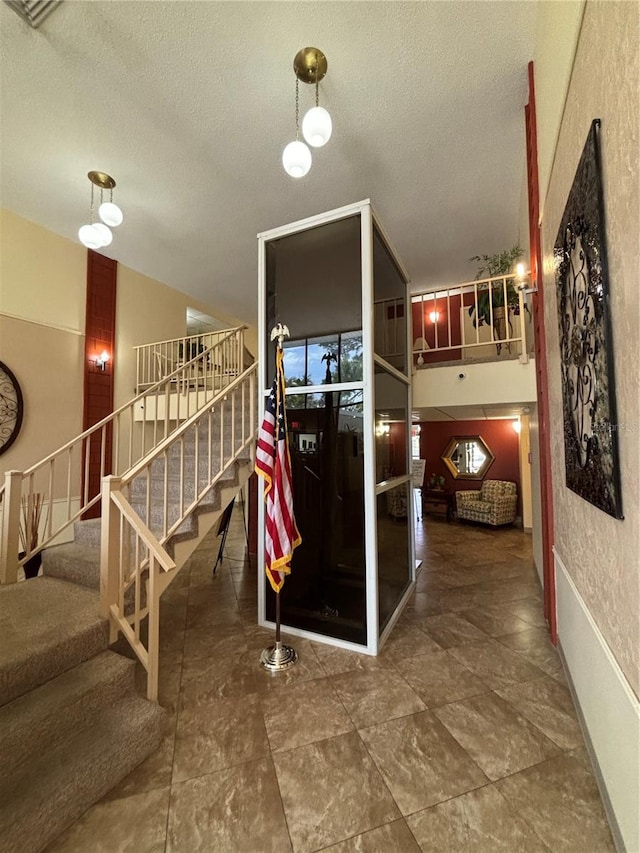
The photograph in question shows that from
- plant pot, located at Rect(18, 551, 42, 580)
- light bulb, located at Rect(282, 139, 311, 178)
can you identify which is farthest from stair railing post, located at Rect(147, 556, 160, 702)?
light bulb, located at Rect(282, 139, 311, 178)

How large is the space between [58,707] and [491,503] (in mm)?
6275

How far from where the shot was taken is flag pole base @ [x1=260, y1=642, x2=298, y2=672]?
7.89 ft

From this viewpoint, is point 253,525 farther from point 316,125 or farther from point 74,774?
point 316,125

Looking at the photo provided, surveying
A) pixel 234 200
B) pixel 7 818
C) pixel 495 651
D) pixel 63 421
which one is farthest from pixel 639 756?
pixel 63 421

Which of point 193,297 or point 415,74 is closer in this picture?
point 415,74

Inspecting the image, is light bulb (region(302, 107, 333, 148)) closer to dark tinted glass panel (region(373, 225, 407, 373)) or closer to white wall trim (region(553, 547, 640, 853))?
dark tinted glass panel (region(373, 225, 407, 373))

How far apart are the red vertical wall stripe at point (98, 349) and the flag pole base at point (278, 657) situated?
158 inches

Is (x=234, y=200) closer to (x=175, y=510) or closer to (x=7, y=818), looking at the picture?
(x=175, y=510)

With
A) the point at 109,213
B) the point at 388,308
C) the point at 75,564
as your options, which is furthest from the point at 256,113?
the point at 75,564

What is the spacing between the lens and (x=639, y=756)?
111 cm

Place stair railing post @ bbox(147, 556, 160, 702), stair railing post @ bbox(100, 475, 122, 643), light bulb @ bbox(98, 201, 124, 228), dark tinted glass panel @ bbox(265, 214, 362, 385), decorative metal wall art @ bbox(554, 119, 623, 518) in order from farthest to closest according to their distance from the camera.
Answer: light bulb @ bbox(98, 201, 124, 228) < dark tinted glass panel @ bbox(265, 214, 362, 385) < stair railing post @ bbox(100, 475, 122, 643) < stair railing post @ bbox(147, 556, 160, 702) < decorative metal wall art @ bbox(554, 119, 623, 518)

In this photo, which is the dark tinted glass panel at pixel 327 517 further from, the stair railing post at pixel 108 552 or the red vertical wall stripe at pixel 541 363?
the red vertical wall stripe at pixel 541 363

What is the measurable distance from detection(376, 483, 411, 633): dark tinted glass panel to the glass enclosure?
0.02 m

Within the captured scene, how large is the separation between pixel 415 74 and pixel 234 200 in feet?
8.10
